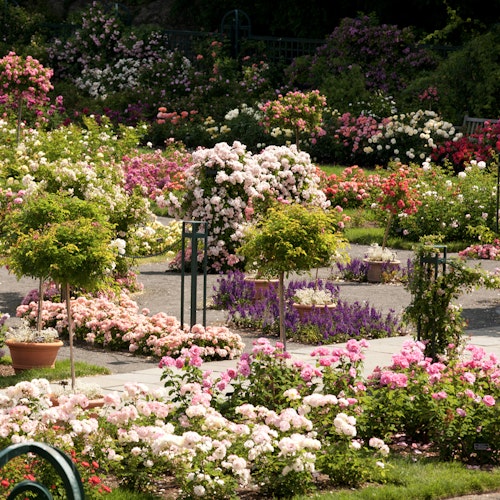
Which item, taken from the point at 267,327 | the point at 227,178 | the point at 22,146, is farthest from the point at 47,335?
the point at 22,146

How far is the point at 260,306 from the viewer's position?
43.0 ft

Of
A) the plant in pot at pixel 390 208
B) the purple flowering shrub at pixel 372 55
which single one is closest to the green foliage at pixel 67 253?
the plant in pot at pixel 390 208

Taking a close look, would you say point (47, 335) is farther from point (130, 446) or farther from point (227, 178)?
point (227, 178)

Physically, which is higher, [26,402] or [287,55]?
[287,55]

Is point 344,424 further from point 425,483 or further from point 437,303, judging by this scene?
point 437,303

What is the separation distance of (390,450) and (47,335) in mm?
3602

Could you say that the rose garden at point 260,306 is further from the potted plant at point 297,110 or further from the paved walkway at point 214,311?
the paved walkway at point 214,311

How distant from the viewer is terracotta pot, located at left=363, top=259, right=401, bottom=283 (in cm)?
1577

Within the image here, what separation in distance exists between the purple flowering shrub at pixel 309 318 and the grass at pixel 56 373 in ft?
7.91

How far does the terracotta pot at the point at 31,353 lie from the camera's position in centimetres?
1034

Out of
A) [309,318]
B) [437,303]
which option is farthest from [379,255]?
[437,303]

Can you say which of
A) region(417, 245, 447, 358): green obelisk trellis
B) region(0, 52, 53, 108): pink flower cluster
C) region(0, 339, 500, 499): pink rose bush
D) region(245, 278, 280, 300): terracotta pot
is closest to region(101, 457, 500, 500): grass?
region(0, 339, 500, 499): pink rose bush

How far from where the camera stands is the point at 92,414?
756cm

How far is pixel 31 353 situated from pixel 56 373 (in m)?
0.36
